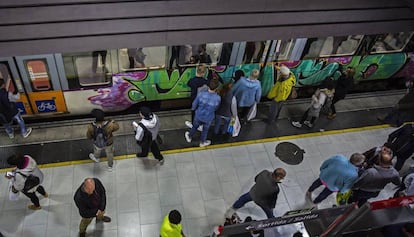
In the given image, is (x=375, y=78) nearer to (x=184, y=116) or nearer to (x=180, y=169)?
(x=184, y=116)

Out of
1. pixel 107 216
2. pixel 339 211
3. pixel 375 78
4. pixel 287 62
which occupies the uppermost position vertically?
pixel 339 211

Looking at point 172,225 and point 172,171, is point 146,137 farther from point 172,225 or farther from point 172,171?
point 172,225

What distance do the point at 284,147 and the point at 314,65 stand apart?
98.7 inches

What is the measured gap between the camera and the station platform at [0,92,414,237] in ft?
24.5

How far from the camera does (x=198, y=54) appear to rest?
9094mm

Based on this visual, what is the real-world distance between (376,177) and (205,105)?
3.64 meters

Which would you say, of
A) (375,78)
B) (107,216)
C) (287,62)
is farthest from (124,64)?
(375,78)

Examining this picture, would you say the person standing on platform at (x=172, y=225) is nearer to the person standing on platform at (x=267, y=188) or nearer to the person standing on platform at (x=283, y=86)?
the person standing on platform at (x=267, y=188)

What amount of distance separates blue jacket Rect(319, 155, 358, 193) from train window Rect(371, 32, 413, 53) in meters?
4.77

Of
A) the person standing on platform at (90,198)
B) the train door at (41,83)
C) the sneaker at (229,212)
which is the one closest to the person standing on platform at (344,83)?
the sneaker at (229,212)

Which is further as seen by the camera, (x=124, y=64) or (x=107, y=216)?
(x=124, y=64)

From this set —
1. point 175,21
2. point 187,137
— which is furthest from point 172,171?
point 175,21

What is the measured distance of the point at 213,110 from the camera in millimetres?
8188

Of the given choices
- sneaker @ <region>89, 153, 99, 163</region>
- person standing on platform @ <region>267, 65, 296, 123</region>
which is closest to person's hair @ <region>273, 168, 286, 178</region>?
person standing on platform @ <region>267, 65, 296, 123</region>
